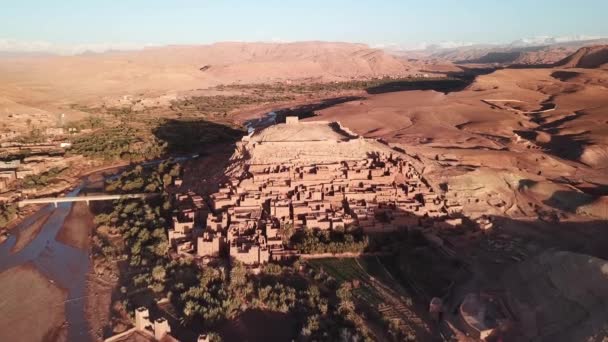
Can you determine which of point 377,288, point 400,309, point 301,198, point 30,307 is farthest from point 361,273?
point 30,307

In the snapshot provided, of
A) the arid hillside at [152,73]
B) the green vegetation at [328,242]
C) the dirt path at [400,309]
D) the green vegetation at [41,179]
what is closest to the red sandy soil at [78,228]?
the green vegetation at [41,179]

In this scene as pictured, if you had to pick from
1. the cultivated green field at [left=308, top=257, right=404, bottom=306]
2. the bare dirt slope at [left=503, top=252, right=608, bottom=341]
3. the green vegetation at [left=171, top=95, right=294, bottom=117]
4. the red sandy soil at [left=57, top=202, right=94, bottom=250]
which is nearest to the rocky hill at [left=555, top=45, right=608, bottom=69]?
the green vegetation at [left=171, top=95, right=294, bottom=117]

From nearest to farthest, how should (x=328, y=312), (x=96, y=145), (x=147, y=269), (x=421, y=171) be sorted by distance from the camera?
(x=328, y=312) → (x=147, y=269) → (x=421, y=171) → (x=96, y=145)

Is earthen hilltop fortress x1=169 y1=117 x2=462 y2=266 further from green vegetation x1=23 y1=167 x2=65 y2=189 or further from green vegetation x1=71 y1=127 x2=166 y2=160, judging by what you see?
green vegetation x1=71 y1=127 x2=166 y2=160

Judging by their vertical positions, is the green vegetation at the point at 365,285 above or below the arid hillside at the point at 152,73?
below

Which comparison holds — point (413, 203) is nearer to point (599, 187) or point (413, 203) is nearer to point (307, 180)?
point (307, 180)

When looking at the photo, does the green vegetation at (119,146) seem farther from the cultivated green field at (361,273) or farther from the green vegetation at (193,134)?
the cultivated green field at (361,273)

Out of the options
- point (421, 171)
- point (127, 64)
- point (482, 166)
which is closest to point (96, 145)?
point (421, 171)
